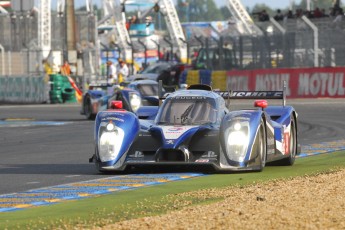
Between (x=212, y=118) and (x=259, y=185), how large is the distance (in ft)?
10.9

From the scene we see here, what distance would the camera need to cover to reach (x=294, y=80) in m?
44.7

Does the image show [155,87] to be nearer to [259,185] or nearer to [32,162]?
[32,162]

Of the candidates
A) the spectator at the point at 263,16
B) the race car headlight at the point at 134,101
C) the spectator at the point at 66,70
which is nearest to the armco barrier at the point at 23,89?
the spectator at the point at 66,70

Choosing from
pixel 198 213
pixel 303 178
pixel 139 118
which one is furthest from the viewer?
pixel 139 118

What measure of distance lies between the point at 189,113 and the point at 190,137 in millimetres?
806

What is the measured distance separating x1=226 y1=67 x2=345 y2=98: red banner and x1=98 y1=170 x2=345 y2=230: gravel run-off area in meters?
30.3

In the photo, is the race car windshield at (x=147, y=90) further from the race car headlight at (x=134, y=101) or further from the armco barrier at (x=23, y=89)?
the armco barrier at (x=23, y=89)

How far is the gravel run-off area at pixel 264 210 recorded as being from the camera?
375 inches

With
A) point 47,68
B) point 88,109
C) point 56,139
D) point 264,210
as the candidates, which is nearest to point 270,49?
point 47,68

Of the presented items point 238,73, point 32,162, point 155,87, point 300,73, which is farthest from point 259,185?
point 238,73

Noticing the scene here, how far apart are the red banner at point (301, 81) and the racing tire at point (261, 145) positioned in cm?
2699

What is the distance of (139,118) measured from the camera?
17.8 m

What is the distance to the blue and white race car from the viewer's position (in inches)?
619

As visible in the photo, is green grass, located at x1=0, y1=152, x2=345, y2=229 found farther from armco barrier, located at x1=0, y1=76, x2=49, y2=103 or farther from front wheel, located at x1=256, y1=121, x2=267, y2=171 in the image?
armco barrier, located at x1=0, y1=76, x2=49, y2=103
